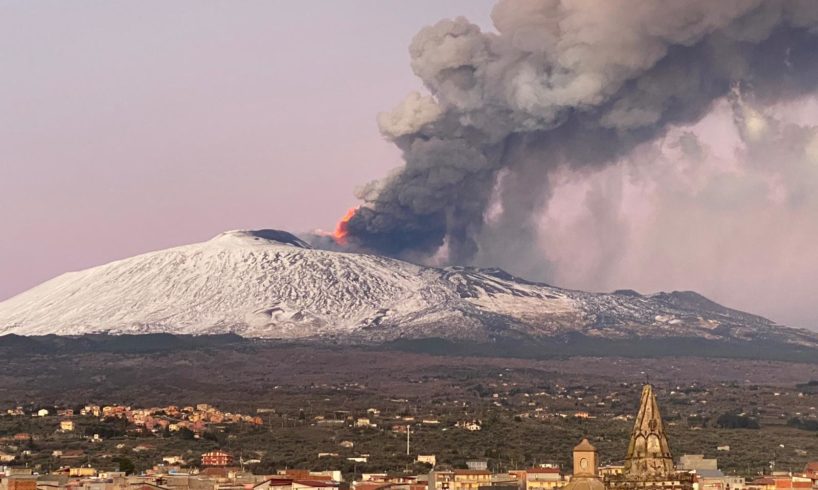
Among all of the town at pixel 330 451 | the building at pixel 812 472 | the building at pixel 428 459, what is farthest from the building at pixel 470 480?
the building at pixel 428 459

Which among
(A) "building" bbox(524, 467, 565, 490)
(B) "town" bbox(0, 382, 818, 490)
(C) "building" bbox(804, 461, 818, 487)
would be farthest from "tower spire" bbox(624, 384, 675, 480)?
(C) "building" bbox(804, 461, 818, 487)

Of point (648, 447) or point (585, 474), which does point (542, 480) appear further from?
point (648, 447)

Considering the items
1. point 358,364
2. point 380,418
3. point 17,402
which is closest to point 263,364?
point 358,364

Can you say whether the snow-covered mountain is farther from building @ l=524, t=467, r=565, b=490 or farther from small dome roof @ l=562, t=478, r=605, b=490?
small dome roof @ l=562, t=478, r=605, b=490

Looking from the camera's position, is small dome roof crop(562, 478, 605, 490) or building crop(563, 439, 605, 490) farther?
building crop(563, 439, 605, 490)

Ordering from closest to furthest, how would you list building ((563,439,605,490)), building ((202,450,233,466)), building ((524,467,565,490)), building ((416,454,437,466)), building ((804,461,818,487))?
building ((563,439,605,490))
building ((524,467,565,490))
building ((804,461,818,487))
building ((202,450,233,466))
building ((416,454,437,466))

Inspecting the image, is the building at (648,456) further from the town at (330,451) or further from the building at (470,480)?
the building at (470,480)

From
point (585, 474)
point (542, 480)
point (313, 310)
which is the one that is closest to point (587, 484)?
point (585, 474)
